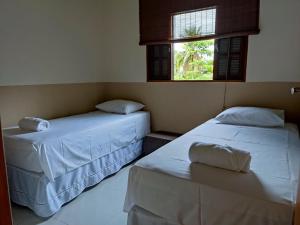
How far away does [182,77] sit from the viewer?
10.6ft

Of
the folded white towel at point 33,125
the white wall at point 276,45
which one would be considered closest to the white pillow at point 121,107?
the folded white towel at point 33,125

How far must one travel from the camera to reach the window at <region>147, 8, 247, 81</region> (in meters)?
2.76

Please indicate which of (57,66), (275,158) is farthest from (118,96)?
(275,158)

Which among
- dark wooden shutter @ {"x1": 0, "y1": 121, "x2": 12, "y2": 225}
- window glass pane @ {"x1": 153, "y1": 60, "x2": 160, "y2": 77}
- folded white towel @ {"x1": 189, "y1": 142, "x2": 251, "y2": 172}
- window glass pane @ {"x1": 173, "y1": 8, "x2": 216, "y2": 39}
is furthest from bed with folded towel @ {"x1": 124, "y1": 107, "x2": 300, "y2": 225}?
window glass pane @ {"x1": 153, "y1": 60, "x2": 160, "y2": 77}

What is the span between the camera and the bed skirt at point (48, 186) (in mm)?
1871

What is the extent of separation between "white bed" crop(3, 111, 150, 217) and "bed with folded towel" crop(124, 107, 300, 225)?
2.96ft

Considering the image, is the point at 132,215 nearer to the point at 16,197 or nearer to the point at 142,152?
the point at 16,197

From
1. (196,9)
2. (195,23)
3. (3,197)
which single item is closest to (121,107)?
(195,23)

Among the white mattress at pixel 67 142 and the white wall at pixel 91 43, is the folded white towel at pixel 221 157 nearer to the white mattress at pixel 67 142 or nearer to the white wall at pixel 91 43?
the white mattress at pixel 67 142

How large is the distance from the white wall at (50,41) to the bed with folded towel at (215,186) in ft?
6.70

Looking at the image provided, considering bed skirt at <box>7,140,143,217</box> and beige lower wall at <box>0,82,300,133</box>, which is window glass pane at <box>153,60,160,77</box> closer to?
beige lower wall at <box>0,82,300,133</box>

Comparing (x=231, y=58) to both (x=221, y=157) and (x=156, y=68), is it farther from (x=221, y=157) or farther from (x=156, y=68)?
(x=221, y=157)

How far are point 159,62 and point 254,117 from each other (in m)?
1.62

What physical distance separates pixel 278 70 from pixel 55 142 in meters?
2.50
